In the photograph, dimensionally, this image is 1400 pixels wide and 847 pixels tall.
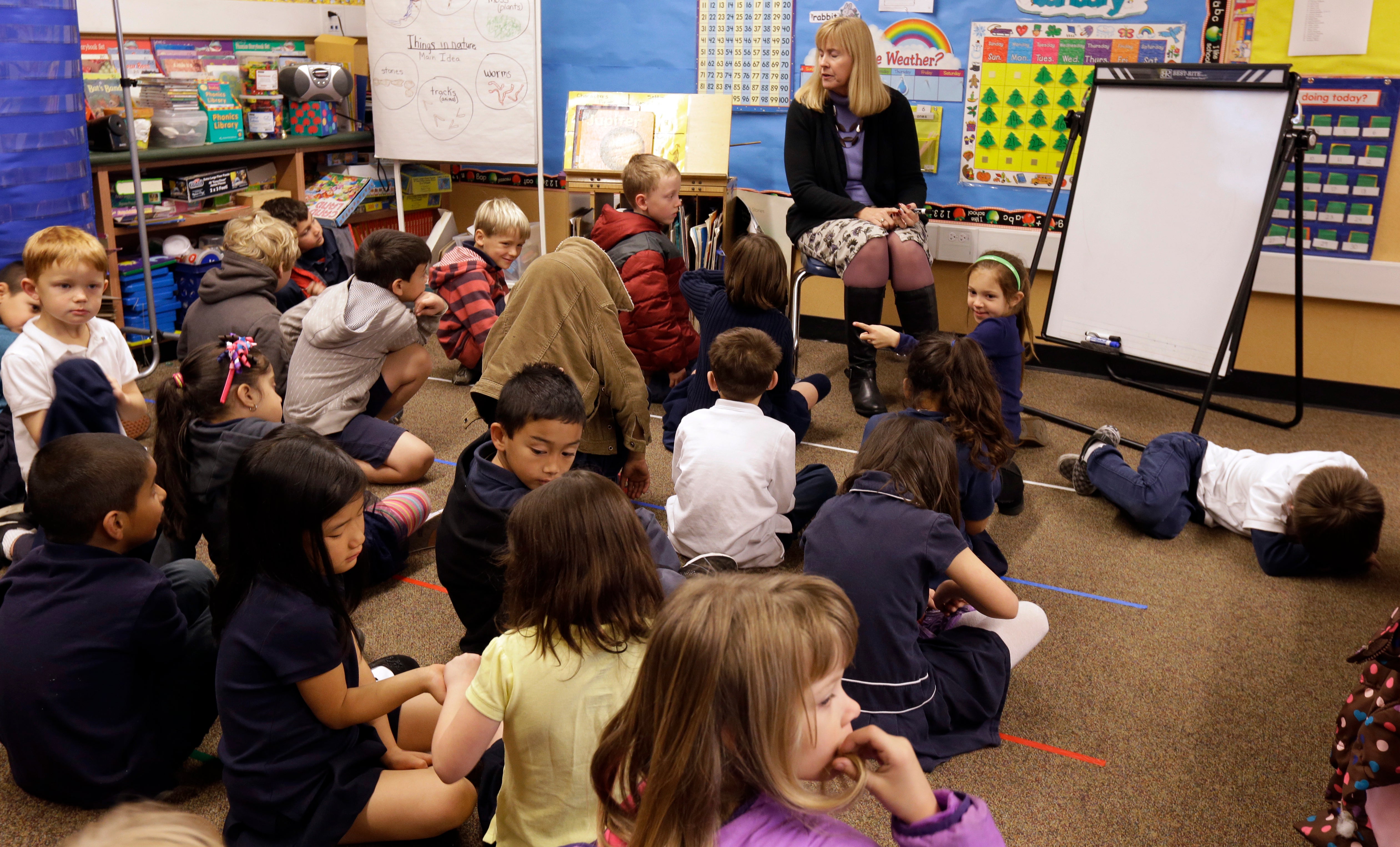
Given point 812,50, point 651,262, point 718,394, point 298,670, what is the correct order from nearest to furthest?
point 298,670 → point 718,394 → point 651,262 → point 812,50

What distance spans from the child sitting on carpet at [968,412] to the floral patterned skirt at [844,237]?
1527mm

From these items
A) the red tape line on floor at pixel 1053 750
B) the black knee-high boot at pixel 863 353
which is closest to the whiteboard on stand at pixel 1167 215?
the black knee-high boot at pixel 863 353

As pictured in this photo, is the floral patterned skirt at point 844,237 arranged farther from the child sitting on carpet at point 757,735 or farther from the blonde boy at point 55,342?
→ the child sitting on carpet at point 757,735

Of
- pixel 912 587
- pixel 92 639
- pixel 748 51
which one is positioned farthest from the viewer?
pixel 748 51

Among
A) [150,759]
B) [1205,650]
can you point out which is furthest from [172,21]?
[1205,650]

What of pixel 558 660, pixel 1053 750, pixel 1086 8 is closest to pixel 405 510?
pixel 558 660

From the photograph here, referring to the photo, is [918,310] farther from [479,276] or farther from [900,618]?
[900,618]

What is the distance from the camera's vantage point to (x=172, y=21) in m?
4.62

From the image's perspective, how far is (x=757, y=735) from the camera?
98 cm

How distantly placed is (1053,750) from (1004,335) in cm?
143

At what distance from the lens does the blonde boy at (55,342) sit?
270 centimetres

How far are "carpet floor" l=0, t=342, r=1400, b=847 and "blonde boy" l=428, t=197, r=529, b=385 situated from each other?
447mm

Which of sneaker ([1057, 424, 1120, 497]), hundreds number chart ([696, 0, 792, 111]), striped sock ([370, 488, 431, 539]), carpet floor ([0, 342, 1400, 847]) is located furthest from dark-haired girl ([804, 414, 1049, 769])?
hundreds number chart ([696, 0, 792, 111])

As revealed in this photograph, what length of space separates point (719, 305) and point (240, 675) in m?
2.02
